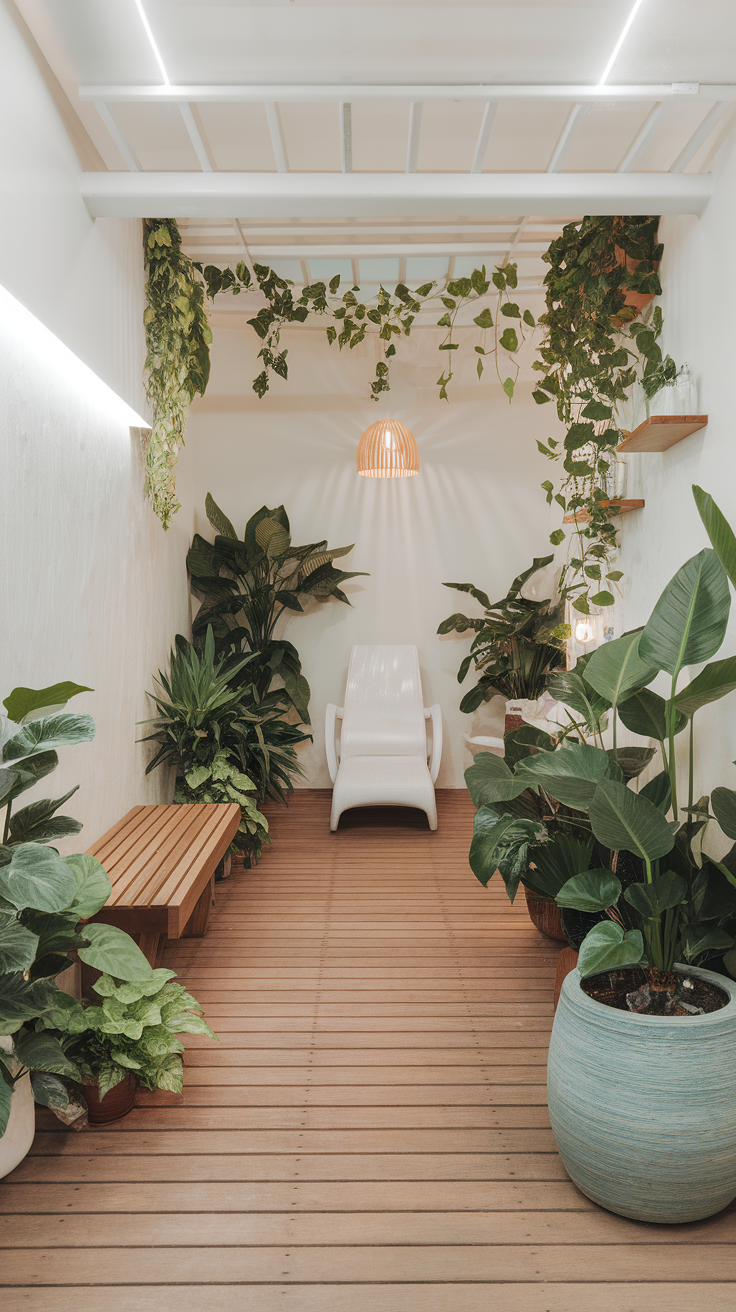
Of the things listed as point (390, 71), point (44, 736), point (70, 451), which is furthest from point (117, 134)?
point (44, 736)

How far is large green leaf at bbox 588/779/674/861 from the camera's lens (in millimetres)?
1854

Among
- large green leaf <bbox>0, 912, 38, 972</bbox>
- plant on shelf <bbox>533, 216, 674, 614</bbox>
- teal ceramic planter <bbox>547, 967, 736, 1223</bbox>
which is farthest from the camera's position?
plant on shelf <bbox>533, 216, 674, 614</bbox>

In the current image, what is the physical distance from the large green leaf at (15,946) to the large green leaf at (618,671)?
1438mm

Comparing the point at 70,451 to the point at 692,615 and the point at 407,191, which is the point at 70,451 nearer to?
the point at 407,191

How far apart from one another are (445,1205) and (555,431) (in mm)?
4867

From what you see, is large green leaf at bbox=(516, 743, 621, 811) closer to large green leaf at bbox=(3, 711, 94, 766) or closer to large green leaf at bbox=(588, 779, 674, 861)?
large green leaf at bbox=(588, 779, 674, 861)

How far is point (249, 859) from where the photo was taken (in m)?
4.20

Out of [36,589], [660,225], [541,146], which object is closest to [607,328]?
[660,225]

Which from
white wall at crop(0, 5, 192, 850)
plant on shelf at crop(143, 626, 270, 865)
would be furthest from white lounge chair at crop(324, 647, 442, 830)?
white wall at crop(0, 5, 192, 850)

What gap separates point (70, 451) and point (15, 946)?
1.69 metres

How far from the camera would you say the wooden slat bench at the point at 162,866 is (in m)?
2.48

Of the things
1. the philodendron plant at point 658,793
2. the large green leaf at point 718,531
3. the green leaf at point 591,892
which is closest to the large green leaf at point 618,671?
the philodendron plant at point 658,793

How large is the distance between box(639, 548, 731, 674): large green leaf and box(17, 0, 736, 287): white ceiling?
140 cm

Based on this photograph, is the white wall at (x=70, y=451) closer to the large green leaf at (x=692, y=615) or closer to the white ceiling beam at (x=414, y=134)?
the white ceiling beam at (x=414, y=134)
